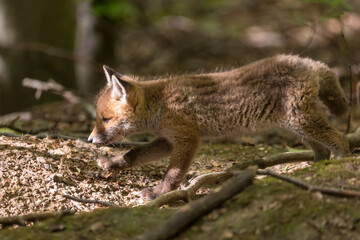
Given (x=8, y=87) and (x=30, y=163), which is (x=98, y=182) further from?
(x=8, y=87)

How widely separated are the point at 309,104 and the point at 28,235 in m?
3.50

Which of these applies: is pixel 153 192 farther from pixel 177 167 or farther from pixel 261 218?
pixel 261 218

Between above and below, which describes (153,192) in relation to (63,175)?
below

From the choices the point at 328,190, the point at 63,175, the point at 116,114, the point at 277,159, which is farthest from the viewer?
the point at 116,114

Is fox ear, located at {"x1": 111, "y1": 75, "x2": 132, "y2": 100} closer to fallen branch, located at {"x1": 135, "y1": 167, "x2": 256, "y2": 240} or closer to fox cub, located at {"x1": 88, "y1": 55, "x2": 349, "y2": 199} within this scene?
fox cub, located at {"x1": 88, "y1": 55, "x2": 349, "y2": 199}

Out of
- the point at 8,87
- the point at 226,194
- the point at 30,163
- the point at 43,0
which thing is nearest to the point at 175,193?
the point at 226,194

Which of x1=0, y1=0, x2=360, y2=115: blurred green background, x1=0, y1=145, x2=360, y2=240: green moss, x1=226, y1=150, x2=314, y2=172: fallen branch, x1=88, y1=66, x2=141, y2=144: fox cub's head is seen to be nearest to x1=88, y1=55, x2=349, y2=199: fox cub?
x1=88, y1=66, x2=141, y2=144: fox cub's head

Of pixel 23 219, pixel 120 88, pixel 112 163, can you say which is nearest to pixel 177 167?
pixel 112 163

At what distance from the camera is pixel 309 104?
5.09 m

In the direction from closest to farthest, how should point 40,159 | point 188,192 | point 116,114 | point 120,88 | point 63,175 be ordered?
point 188,192
point 63,175
point 40,159
point 120,88
point 116,114

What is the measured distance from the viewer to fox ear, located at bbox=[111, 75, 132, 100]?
216 inches

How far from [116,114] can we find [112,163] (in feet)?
2.32

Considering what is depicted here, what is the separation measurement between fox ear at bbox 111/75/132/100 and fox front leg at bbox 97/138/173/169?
0.75 m

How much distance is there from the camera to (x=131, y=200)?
4.93 meters
